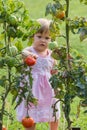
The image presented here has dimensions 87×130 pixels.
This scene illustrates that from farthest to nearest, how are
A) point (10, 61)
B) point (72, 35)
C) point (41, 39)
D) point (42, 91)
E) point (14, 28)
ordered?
point (72, 35), point (42, 91), point (41, 39), point (14, 28), point (10, 61)

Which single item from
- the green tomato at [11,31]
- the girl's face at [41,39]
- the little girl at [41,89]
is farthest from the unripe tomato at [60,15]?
the little girl at [41,89]

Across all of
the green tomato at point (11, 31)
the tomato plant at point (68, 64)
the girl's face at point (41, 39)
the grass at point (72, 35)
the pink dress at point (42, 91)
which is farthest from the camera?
the grass at point (72, 35)

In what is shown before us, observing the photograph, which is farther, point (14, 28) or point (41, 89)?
point (41, 89)

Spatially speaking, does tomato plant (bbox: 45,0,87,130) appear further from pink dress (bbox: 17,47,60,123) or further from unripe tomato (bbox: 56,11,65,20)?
pink dress (bbox: 17,47,60,123)

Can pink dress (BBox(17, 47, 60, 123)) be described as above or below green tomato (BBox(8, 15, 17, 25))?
below

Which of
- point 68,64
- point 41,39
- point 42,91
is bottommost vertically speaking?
point 42,91

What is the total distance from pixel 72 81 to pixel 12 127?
1.94 metres

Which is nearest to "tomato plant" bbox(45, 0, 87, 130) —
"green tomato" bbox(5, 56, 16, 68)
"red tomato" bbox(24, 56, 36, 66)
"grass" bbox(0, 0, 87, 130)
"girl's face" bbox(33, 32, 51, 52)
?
"red tomato" bbox(24, 56, 36, 66)

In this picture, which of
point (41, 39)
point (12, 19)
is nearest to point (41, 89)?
point (41, 39)

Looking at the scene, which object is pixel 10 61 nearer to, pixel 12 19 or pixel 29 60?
pixel 29 60

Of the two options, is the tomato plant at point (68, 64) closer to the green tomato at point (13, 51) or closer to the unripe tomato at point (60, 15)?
the unripe tomato at point (60, 15)

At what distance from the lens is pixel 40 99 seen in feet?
13.2

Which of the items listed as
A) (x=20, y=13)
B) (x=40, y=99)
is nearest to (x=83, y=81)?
(x=20, y=13)

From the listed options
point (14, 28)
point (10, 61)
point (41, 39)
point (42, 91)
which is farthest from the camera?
point (42, 91)
